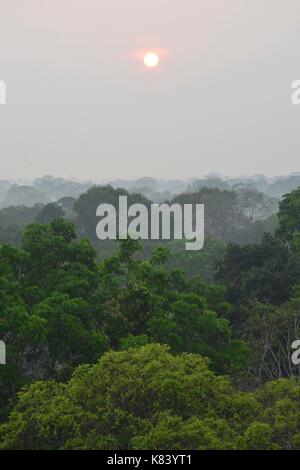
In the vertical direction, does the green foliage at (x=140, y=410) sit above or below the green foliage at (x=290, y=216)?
below

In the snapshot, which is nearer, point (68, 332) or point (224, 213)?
point (68, 332)

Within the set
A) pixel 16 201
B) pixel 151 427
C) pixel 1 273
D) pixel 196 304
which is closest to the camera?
pixel 151 427

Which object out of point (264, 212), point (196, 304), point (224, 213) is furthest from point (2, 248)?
point (264, 212)

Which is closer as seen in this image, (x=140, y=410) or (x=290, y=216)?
(x=140, y=410)

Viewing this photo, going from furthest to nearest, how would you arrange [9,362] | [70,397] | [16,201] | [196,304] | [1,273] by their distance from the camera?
[16,201]
[196,304]
[1,273]
[9,362]
[70,397]

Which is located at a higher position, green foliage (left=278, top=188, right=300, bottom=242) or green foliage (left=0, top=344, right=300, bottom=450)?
green foliage (left=278, top=188, right=300, bottom=242)

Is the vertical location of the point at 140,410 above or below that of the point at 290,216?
below

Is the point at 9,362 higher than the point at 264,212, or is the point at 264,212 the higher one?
the point at 264,212

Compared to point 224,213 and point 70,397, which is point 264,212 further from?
point 70,397

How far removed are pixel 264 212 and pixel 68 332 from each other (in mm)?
56330

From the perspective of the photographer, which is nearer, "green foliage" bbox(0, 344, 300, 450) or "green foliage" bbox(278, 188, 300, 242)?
"green foliage" bbox(0, 344, 300, 450)

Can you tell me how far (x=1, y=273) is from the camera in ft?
58.7

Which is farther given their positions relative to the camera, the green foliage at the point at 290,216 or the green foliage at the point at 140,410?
the green foliage at the point at 290,216
